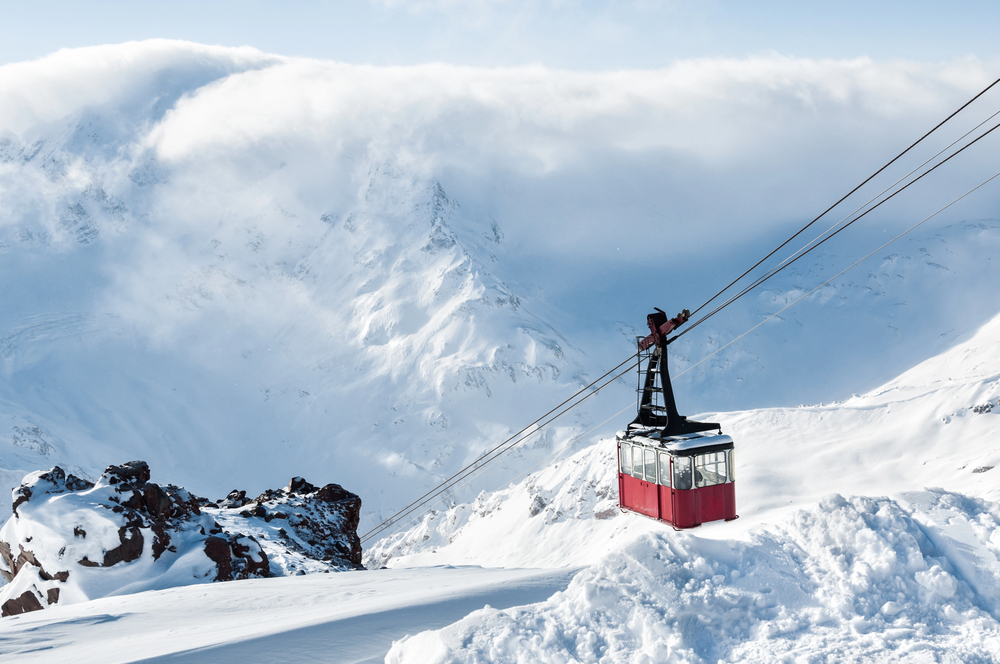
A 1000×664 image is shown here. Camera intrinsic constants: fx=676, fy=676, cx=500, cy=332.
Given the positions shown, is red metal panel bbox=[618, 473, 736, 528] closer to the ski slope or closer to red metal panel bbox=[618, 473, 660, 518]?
red metal panel bbox=[618, 473, 660, 518]

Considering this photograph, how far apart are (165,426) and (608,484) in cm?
5875

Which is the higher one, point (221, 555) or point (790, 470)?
point (790, 470)

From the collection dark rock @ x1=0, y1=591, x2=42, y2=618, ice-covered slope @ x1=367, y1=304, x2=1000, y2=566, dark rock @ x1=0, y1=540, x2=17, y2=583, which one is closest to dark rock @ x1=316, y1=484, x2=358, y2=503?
dark rock @ x1=0, y1=540, x2=17, y2=583

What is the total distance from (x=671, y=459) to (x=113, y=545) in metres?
15.7

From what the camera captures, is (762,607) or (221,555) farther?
(221,555)

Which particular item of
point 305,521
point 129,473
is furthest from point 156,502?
point 305,521

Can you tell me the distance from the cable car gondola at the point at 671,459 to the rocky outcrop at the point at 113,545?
494 inches

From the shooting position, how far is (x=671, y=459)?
13.9 metres

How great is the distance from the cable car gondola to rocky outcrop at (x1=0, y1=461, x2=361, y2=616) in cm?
1255

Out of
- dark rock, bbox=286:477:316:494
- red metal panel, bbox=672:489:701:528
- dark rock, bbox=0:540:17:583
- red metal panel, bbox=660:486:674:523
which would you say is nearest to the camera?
red metal panel, bbox=672:489:701:528

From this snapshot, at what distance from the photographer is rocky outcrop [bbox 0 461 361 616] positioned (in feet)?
60.9

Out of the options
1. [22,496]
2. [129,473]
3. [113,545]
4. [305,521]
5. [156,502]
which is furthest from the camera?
[305,521]

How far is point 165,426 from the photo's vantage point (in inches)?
3548

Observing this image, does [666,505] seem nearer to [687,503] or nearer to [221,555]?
[687,503]
